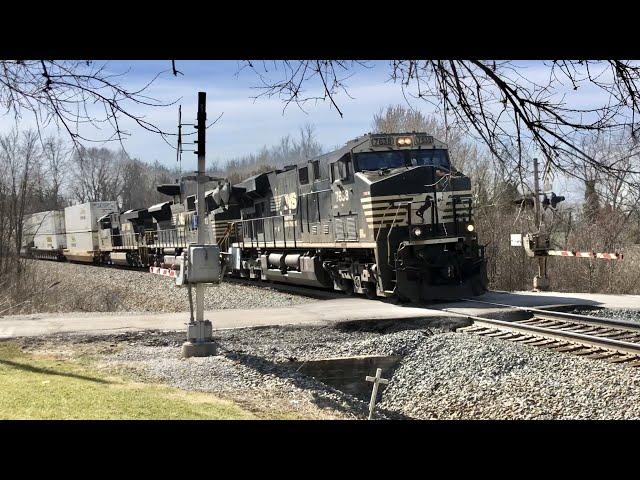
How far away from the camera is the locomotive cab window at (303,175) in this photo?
57.4 ft

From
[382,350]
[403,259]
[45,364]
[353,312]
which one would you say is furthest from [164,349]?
[403,259]

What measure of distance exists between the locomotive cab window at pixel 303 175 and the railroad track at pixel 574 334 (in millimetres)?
7100

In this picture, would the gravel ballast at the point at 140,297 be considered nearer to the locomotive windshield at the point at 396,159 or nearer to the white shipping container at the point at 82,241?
the locomotive windshield at the point at 396,159

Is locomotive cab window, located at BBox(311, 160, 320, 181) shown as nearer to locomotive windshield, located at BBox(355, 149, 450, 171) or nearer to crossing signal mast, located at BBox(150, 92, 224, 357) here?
locomotive windshield, located at BBox(355, 149, 450, 171)

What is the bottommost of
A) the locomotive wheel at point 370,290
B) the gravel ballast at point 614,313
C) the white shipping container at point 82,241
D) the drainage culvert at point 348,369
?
the drainage culvert at point 348,369

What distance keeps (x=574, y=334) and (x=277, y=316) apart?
5957 millimetres

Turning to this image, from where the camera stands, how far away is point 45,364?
875 centimetres

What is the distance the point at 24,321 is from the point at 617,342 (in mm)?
11043

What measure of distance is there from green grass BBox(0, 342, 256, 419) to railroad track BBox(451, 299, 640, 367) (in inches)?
203

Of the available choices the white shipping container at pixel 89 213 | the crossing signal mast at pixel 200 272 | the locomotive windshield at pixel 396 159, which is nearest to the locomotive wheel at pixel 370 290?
the locomotive windshield at pixel 396 159

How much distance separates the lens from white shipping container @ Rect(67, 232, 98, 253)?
40062mm

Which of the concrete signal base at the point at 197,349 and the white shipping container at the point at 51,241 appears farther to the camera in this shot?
the white shipping container at the point at 51,241
